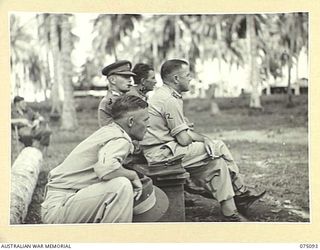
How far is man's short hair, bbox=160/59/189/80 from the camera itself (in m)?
1.70

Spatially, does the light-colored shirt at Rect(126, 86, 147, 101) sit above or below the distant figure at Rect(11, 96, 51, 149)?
above

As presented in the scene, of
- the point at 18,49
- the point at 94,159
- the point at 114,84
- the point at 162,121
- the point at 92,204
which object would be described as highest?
the point at 18,49

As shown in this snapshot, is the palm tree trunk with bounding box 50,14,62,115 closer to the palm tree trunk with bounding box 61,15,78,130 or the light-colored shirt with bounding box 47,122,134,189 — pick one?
the palm tree trunk with bounding box 61,15,78,130

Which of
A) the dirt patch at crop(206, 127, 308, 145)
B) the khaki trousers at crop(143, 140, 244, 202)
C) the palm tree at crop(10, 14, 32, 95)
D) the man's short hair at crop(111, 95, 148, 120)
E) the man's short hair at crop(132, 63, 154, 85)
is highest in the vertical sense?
the palm tree at crop(10, 14, 32, 95)

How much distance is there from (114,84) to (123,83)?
0.03 metres

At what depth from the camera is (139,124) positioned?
5.34ft

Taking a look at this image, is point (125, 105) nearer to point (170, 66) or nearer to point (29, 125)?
point (170, 66)

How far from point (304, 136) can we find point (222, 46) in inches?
13.8

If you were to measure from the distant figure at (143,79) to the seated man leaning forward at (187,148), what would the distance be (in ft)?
0.09

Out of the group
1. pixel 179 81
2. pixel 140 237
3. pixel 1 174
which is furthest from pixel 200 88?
pixel 1 174

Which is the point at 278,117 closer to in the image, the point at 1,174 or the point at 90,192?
the point at 90,192

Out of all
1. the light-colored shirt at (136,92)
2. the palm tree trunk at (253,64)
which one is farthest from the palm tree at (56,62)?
the palm tree trunk at (253,64)

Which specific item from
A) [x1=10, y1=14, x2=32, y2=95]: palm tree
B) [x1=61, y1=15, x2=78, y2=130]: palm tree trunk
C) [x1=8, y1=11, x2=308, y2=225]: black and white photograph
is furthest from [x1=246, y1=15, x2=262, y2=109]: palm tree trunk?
[x1=10, y1=14, x2=32, y2=95]: palm tree

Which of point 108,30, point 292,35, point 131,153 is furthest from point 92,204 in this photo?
point 292,35
